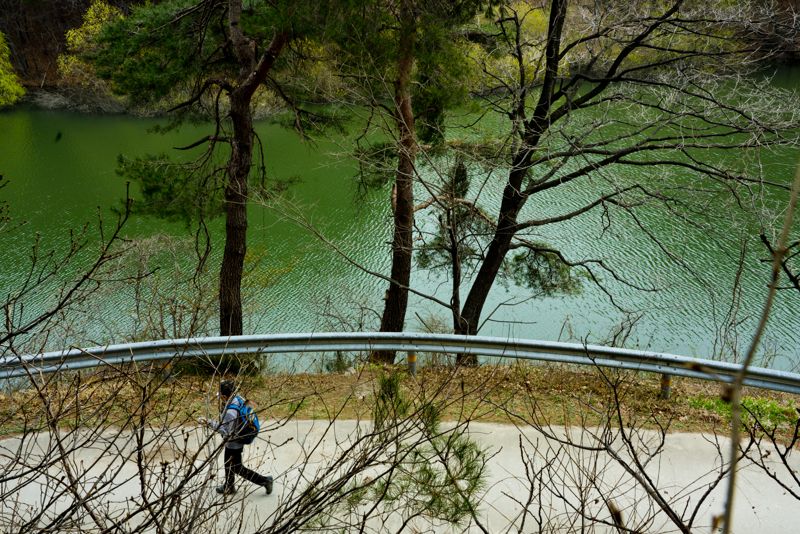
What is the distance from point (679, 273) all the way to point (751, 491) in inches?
417

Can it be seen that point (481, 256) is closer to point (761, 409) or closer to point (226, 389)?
point (761, 409)

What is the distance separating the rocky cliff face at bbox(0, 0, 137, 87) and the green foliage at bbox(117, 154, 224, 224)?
34.1m

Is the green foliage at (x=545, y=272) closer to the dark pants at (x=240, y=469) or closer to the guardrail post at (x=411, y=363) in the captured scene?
the guardrail post at (x=411, y=363)

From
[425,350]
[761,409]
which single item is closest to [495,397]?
[425,350]

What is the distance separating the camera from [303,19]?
970 centimetres

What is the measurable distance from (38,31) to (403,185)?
138 feet

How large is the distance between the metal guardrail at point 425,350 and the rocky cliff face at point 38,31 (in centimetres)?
4011

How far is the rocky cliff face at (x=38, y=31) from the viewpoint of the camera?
42188 mm

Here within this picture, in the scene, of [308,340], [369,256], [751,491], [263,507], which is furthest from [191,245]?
[751,491]

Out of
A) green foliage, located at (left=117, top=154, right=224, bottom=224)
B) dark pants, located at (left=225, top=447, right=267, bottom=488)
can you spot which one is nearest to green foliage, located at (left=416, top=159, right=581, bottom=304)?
green foliage, located at (left=117, top=154, right=224, bottom=224)

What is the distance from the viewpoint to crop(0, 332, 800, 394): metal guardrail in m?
6.30

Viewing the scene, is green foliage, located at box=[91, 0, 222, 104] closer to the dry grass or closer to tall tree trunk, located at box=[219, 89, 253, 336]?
tall tree trunk, located at box=[219, 89, 253, 336]

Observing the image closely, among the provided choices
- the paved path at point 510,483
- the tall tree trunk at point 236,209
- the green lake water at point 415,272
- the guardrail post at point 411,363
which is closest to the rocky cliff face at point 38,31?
the green lake water at point 415,272

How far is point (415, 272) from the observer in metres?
16.2
